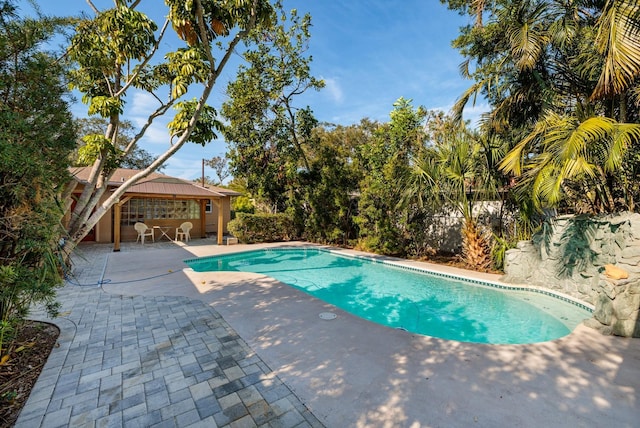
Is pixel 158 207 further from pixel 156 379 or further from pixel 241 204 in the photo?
pixel 156 379

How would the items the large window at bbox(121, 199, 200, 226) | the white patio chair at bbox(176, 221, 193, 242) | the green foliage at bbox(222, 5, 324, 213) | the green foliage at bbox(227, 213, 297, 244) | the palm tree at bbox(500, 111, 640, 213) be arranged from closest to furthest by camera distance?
1. the palm tree at bbox(500, 111, 640, 213)
2. the green foliage at bbox(222, 5, 324, 213)
3. the green foliage at bbox(227, 213, 297, 244)
4. the large window at bbox(121, 199, 200, 226)
5. the white patio chair at bbox(176, 221, 193, 242)

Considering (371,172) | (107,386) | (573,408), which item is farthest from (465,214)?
(107,386)

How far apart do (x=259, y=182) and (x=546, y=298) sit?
12818 millimetres

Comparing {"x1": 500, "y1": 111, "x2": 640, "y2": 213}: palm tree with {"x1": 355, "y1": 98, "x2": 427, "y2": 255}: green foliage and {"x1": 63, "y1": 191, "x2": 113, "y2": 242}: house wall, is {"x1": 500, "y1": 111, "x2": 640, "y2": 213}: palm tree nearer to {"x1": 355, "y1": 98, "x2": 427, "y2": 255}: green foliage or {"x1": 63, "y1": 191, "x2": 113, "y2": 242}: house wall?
{"x1": 355, "y1": 98, "x2": 427, "y2": 255}: green foliage

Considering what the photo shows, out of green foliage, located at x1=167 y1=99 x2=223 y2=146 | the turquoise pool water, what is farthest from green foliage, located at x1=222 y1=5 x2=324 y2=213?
green foliage, located at x1=167 y1=99 x2=223 y2=146

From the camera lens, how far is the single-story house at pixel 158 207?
516 inches

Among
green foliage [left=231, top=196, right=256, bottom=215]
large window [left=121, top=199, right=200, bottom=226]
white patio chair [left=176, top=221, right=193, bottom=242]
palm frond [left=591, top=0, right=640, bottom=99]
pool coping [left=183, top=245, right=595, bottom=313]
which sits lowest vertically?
pool coping [left=183, top=245, right=595, bottom=313]

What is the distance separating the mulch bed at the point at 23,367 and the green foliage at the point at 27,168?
0.23 metres

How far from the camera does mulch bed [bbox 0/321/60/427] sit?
254 centimetres

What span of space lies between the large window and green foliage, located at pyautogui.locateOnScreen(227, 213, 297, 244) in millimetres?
3756

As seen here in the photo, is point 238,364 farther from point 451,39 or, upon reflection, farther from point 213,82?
point 451,39

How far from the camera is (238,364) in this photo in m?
3.28

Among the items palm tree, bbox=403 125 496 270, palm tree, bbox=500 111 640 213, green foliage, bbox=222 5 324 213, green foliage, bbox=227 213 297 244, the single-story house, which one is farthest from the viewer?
green foliage, bbox=227 213 297 244

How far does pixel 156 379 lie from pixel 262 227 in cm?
1184
